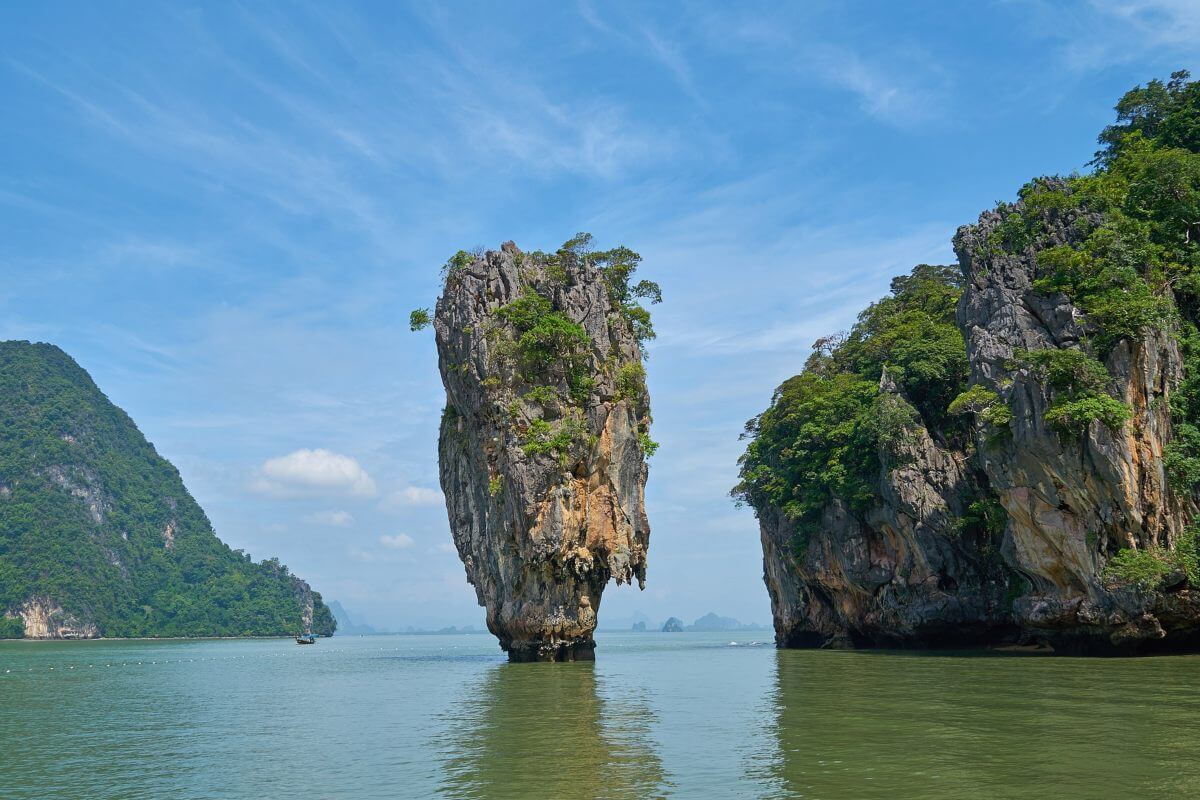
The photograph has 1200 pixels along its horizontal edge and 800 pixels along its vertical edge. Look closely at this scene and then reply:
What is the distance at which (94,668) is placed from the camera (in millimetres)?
43750

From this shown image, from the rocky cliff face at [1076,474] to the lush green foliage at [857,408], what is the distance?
20.4 feet

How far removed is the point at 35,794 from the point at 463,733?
22.6 ft

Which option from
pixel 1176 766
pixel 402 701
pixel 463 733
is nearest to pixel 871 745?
pixel 1176 766

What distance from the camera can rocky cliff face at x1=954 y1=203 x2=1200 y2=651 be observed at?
26.6m

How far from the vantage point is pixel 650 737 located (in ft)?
50.0

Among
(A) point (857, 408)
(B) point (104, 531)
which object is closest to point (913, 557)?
(A) point (857, 408)

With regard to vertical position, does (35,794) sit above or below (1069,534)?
below

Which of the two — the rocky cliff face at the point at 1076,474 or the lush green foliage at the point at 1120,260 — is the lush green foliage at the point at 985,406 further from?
the lush green foliage at the point at 1120,260

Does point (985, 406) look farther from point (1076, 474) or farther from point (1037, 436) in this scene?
point (1076, 474)

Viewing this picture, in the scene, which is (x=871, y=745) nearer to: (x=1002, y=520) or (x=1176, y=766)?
(x=1176, y=766)

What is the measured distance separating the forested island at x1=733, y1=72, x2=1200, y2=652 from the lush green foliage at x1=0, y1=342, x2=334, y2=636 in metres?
107

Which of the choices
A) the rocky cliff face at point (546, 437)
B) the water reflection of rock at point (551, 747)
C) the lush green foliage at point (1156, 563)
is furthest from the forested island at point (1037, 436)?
the water reflection of rock at point (551, 747)

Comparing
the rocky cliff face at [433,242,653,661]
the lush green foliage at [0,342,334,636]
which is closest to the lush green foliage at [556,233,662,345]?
the rocky cliff face at [433,242,653,661]

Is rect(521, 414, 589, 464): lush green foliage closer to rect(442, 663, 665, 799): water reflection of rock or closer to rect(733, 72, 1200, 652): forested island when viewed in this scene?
rect(442, 663, 665, 799): water reflection of rock
